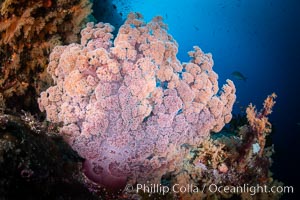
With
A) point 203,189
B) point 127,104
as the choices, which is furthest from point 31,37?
point 203,189

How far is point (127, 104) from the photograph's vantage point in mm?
3758

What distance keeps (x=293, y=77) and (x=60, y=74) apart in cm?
3721

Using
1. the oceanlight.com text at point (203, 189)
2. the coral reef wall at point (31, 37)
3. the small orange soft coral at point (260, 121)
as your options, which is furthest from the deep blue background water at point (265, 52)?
the oceanlight.com text at point (203, 189)

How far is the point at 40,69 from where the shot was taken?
5133mm

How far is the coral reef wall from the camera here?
15.4 feet

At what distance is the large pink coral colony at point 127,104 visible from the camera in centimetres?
376

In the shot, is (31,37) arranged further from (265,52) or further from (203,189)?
(265,52)

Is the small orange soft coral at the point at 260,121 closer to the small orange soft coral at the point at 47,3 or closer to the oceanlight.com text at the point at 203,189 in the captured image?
the oceanlight.com text at the point at 203,189

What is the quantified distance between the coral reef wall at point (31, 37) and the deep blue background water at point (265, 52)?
1033 cm

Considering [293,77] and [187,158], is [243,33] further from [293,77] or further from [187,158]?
[187,158]

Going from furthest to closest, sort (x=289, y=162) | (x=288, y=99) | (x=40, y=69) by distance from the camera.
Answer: (x=288, y=99) → (x=289, y=162) → (x=40, y=69)

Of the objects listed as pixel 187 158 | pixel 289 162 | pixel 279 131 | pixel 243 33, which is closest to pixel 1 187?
pixel 187 158

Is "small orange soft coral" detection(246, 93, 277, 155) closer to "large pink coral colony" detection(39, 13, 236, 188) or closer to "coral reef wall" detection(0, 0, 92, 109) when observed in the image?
"large pink coral colony" detection(39, 13, 236, 188)

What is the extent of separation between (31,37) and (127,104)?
8.23ft
